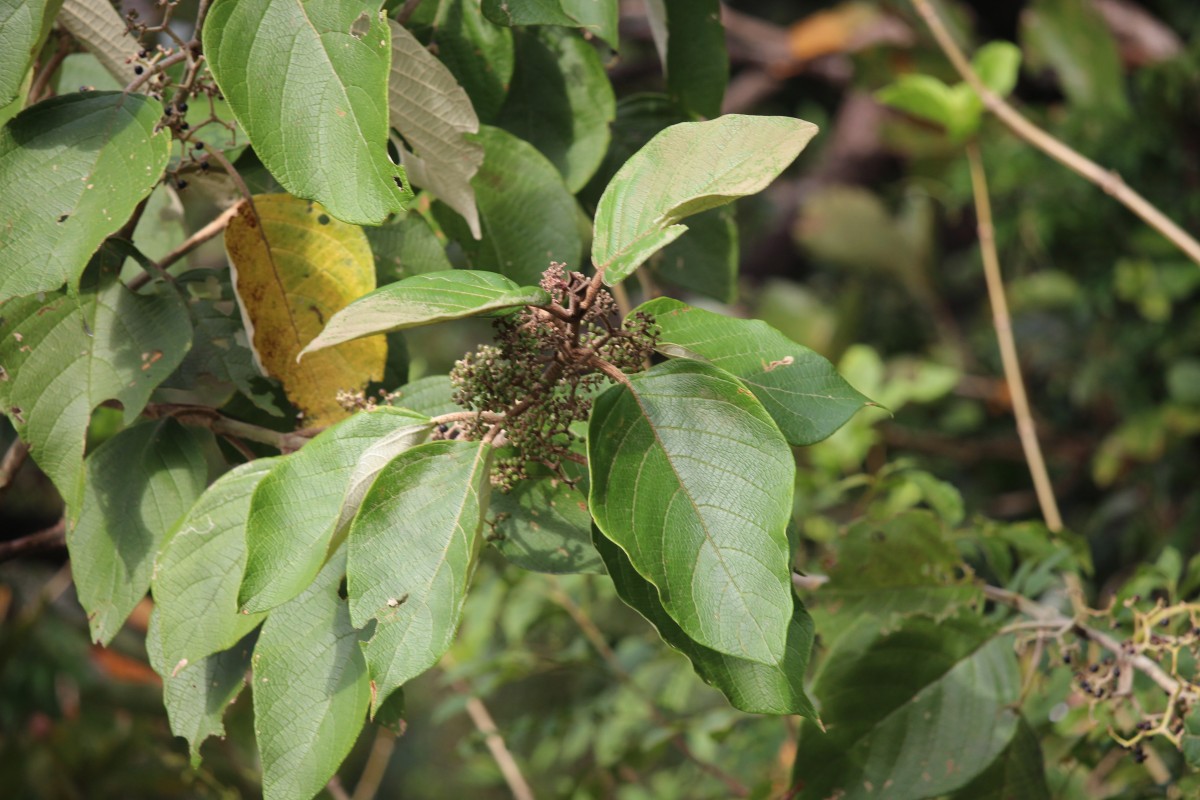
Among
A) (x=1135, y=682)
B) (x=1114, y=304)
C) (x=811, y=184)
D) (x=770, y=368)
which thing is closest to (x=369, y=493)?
(x=770, y=368)

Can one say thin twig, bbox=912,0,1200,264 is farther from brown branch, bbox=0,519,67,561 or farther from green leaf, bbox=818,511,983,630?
brown branch, bbox=0,519,67,561

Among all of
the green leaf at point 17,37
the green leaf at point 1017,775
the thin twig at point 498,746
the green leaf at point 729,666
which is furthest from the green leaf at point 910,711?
the green leaf at point 17,37

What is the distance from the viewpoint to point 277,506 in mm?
385

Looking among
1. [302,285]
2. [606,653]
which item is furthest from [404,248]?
[606,653]

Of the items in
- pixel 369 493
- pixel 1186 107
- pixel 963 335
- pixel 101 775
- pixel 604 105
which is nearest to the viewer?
pixel 369 493

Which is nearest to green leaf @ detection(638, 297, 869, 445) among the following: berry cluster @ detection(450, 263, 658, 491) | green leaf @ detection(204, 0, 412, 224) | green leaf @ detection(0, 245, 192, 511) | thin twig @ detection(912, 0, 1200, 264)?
berry cluster @ detection(450, 263, 658, 491)

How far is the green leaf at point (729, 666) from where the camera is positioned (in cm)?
40

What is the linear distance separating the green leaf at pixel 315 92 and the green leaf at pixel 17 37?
88 millimetres

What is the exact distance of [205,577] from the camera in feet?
1.46

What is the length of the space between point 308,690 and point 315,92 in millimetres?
247

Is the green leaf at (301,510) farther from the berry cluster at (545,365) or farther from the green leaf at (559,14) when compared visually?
Result: the green leaf at (559,14)

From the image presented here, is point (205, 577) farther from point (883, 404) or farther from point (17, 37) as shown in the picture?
point (883, 404)

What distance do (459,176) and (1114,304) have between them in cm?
134

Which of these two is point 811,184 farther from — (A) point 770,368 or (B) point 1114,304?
(A) point 770,368
